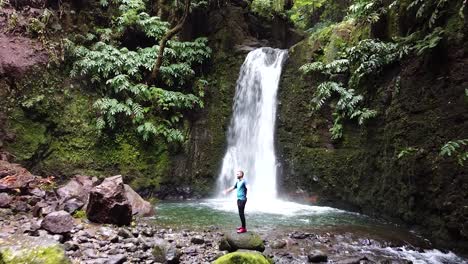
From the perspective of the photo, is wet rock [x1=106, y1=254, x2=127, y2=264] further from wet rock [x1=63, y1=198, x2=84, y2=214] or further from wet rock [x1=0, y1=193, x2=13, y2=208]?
wet rock [x1=0, y1=193, x2=13, y2=208]

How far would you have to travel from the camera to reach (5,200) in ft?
22.9

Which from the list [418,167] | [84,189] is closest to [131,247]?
[84,189]

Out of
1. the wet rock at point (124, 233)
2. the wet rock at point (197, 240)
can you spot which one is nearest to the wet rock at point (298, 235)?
the wet rock at point (197, 240)

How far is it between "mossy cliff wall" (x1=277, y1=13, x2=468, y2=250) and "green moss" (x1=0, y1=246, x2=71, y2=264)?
592 centimetres

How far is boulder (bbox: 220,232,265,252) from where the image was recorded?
5605mm

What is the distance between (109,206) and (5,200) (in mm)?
2002

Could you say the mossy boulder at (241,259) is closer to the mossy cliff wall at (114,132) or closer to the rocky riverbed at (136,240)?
the rocky riverbed at (136,240)

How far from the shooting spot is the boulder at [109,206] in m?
6.80

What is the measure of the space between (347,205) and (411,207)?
2240 mm

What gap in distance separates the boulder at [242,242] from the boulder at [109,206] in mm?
2166

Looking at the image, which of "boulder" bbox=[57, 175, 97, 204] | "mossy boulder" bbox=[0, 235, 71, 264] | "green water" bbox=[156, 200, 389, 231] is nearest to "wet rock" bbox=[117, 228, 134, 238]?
"green water" bbox=[156, 200, 389, 231]

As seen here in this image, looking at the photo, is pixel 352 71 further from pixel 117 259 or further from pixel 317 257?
pixel 117 259

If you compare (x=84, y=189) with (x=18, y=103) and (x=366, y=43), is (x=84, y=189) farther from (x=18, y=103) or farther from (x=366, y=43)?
(x=366, y=43)

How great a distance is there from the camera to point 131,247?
550 centimetres
